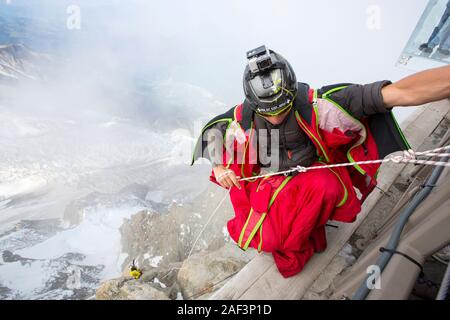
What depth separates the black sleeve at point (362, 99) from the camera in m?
1.87

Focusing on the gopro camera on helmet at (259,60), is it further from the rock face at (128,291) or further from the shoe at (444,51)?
the shoe at (444,51)

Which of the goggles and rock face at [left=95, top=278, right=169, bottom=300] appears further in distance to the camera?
rock face at [left=95, top=278, right=169, bottom=300]

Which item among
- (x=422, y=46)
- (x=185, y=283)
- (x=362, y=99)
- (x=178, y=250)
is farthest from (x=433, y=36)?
(x=178, y=250)

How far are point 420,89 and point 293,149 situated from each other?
3.67ft

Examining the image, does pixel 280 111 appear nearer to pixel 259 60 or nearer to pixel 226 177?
pixel 259 60

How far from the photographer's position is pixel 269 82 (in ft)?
6.84

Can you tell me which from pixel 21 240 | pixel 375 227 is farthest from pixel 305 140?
pixel 21 240

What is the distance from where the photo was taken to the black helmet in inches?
81.8

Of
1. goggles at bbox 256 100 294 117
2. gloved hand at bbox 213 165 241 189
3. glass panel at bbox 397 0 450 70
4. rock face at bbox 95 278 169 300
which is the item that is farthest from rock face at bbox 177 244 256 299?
glass panel at bbox 397 0 450 70

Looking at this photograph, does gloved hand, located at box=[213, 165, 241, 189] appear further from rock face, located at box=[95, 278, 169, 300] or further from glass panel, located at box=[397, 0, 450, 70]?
glass panel, located at box=[397, 0, 450, 70]

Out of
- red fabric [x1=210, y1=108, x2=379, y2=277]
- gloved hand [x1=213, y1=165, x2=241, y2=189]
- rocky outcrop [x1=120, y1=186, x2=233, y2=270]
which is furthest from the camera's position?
rocky outcrop [x1=120, y1=186, x2=233, y2=270]

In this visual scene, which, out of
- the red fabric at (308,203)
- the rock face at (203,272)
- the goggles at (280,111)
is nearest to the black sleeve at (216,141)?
the red fabric at (308,203)

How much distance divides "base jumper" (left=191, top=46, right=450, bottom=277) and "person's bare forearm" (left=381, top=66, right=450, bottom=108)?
2 centimetres
